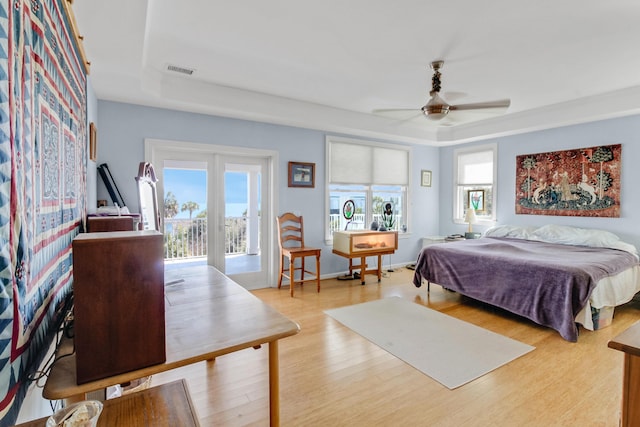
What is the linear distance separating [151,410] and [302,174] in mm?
3916

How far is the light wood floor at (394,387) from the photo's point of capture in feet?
6.11

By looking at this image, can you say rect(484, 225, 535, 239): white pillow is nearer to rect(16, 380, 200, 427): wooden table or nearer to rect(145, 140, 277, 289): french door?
rect(145, 140, 277, 289): french door

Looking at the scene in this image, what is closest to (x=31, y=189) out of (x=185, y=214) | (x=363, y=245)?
(x=185, y=214)

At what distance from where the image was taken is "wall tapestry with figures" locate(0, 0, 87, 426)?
2.45 feet

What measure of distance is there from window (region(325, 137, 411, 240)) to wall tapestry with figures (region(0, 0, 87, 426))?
384cm

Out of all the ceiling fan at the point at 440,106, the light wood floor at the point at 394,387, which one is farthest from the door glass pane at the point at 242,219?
the ceiling fan at the point at 440,106

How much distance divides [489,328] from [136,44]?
12.7 feet

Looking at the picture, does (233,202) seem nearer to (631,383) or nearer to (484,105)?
(484,105)

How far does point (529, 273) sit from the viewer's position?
3.11 meters

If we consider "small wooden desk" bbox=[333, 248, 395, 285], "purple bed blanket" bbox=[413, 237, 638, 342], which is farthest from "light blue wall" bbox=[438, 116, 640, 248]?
"small wooden desk" bbox=[333, 248, 395, 285]

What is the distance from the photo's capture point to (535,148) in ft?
15.8

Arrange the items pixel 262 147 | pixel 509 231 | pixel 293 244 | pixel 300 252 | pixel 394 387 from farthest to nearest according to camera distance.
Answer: pixel 509 231 < pixel 293 244 < pixel 262 147 < pixel 300 252 < pixel 394 387

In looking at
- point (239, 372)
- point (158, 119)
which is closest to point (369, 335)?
point (239, 372)

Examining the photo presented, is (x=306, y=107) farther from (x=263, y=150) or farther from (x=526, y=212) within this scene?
(x=526, y=212)
